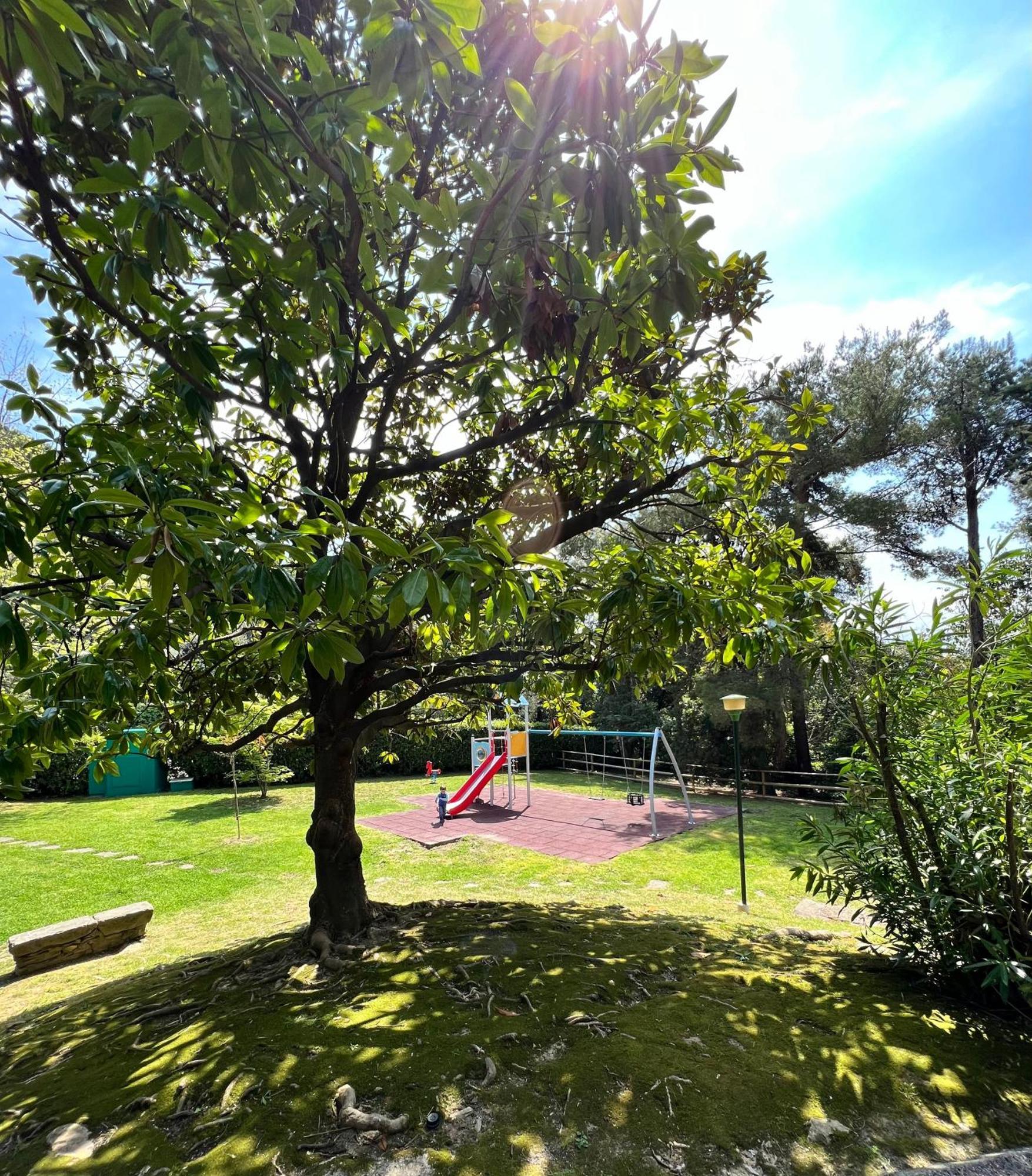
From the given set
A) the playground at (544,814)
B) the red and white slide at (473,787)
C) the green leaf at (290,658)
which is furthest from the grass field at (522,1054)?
the red and white slide at (473,787)

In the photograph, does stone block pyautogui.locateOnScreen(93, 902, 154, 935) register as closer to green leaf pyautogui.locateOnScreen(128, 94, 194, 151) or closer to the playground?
the playground

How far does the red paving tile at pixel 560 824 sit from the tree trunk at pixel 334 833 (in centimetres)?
627

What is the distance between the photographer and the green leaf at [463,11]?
1.39 metres

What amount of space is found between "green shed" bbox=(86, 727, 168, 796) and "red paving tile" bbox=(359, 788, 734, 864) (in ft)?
23.8

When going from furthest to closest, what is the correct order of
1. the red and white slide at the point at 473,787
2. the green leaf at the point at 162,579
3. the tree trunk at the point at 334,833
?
1. the red and white slide at the point at 473,787
2. the tree trunk at the point at 334,833
3. the green leaf at the point at 162,579

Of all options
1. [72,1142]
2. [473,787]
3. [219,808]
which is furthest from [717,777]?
[72,1142]

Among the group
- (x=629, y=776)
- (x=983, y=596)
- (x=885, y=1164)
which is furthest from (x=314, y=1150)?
(x=629, y=776)

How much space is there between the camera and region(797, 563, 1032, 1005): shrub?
109 inches

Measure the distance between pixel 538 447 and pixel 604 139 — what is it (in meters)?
3.34

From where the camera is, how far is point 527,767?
14.1 meters

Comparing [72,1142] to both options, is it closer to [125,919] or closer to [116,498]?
[116,498]

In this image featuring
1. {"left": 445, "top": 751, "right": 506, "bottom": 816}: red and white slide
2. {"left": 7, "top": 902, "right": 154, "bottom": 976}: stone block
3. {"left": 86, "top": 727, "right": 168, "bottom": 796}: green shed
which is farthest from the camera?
{"left": 86, "top": 727, "right": 168, "bottom": 796}: green shed

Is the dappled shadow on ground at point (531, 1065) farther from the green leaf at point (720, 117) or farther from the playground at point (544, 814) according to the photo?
the playground at point (544, 814)

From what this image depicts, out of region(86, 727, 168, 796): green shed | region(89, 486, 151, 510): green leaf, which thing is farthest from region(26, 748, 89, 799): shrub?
region(89, 486, 151, 510): green leaf
